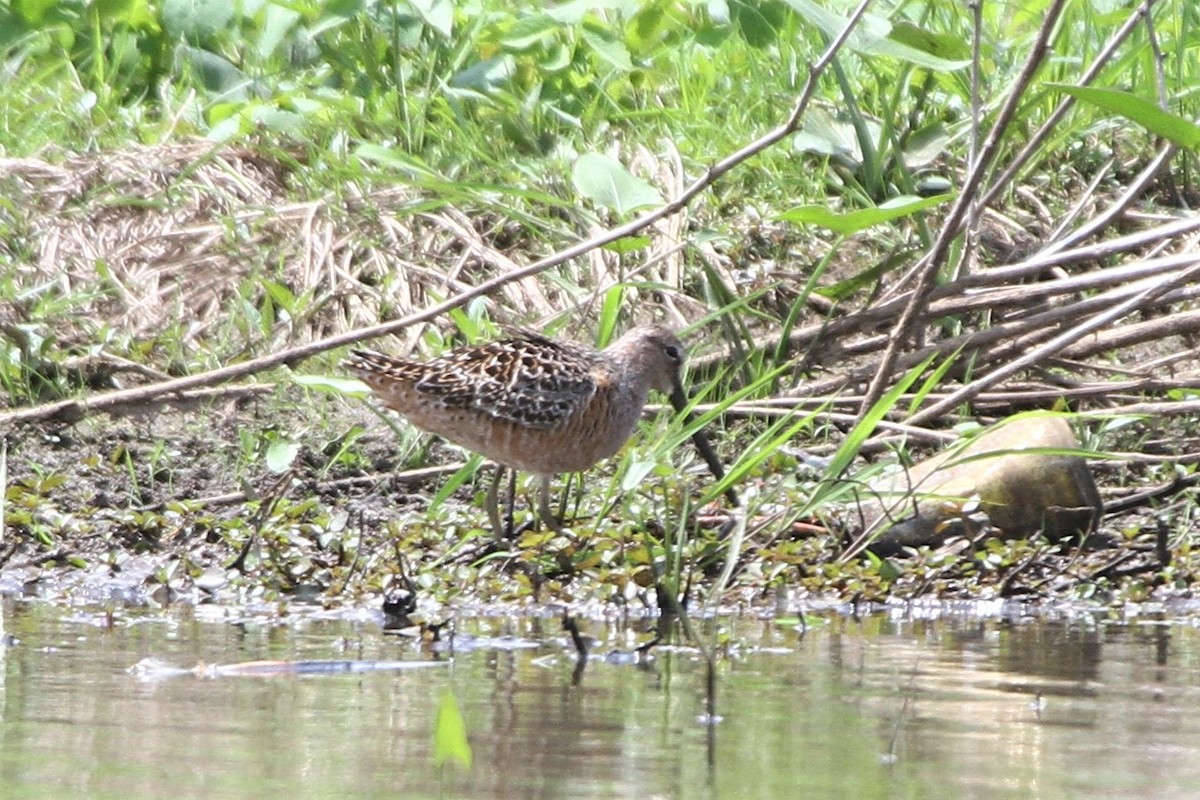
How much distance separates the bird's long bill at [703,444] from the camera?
637cm

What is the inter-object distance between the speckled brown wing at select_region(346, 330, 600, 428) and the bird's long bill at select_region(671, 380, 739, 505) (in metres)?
0.40

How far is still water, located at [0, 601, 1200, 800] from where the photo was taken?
10.4ft

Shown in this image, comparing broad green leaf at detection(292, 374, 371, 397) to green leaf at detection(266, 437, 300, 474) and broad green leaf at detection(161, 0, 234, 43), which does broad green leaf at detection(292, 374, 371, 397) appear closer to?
green leaf at detection(266, 437, 300, 474)

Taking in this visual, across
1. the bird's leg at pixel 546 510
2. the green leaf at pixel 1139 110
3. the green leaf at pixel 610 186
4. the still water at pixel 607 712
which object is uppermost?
the green leaf at pixel 610 186

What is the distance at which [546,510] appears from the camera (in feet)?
20.0

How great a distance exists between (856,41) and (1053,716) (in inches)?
126

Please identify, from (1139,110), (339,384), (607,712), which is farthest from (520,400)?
(607,712)

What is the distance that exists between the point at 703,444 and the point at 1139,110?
6.80ft

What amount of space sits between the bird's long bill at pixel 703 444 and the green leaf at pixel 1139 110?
1681mm

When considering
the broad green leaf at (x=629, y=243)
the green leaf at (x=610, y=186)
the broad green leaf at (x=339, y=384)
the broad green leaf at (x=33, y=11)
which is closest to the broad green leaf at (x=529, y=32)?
the green leaf at (x=610, y=186)

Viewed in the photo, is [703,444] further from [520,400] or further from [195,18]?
[195,18]

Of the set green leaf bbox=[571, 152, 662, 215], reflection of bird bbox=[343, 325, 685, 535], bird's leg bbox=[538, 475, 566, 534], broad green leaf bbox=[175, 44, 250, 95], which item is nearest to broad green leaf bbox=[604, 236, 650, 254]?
green leaf bbox=[571, 152, 662, 215]

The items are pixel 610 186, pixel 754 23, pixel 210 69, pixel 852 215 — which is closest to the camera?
pixel 852 215

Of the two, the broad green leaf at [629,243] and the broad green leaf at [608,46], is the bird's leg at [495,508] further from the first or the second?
the broad green leaf at [608,46]
